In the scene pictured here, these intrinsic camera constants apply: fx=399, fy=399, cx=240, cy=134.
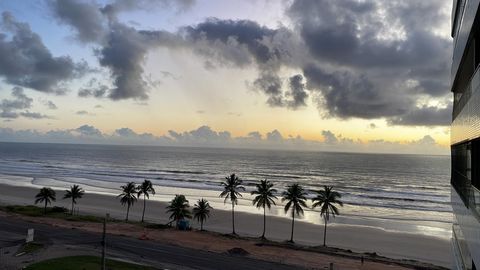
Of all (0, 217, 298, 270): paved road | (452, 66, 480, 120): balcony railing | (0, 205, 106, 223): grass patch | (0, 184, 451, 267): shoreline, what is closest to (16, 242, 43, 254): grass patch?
(0, 217, 298, 270): paved road

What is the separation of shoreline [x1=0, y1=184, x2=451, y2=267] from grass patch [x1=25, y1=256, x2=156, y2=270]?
2915cm

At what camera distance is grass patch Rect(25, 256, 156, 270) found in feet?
127

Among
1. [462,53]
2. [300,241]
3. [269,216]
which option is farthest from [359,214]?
[462,53]

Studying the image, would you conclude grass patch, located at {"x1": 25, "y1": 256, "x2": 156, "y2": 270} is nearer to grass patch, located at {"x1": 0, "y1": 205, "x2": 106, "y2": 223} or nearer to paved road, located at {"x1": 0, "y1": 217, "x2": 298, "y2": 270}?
paved road, located at {"x1": 0, "y1": 217, "x2": 298, "y2": 270}

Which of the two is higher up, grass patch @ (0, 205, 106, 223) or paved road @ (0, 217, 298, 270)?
grass patch @ (0, 205, 106, 223)

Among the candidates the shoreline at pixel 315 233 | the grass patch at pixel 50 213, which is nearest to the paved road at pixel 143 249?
the grass patch at pixel 50 213

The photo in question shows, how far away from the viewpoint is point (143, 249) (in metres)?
51.6

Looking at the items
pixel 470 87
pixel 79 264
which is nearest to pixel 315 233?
pixel 79 264

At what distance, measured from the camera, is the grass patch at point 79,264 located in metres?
38.6

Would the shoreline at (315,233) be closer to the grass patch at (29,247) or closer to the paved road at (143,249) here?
the paved road at (143,249)

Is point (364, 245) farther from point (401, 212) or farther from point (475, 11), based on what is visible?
point (475, 11)

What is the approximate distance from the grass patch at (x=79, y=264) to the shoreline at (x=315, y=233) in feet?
95.6

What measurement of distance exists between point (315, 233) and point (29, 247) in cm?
4518

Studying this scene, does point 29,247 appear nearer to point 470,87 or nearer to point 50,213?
point 50,213
